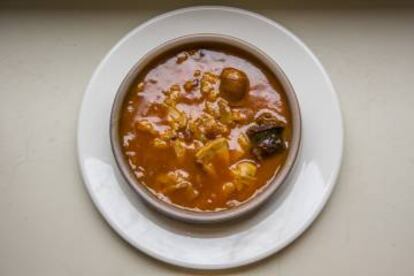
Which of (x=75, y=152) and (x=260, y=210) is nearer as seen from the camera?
(x=260, y=210)

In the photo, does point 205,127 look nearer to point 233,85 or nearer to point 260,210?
point 233,85

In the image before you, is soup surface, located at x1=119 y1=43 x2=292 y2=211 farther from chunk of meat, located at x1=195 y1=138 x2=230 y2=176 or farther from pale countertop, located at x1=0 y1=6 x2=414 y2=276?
pale countertop, located at x1=0 y1=6 x2=414 y2=276

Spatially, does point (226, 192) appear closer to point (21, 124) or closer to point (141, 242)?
point (141, 242)

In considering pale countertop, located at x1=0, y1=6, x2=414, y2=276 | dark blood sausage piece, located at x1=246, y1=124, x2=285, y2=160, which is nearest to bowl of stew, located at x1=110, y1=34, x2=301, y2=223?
dark blood sausage piece, located at x1=246, y1=124, x2=285, y2=160

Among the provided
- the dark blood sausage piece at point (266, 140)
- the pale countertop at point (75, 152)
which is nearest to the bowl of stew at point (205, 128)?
the dark blood sausage piece at point (266, 140)

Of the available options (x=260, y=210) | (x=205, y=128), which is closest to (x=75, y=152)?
(x=205, y=128)

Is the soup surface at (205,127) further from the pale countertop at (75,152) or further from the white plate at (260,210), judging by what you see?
the pale countertop at (75,152)

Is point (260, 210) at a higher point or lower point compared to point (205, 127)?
lower
